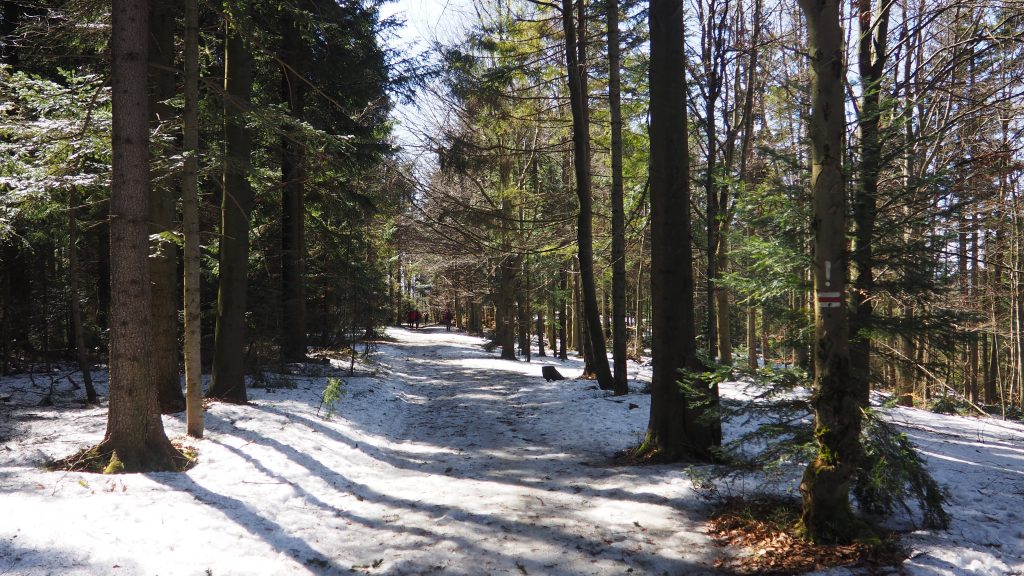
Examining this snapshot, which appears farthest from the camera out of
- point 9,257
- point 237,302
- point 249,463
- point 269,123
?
point 9,257

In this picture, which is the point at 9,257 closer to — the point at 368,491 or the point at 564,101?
the point at 368,491

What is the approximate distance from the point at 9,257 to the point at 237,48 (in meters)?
9.37

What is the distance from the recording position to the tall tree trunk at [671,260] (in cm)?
660

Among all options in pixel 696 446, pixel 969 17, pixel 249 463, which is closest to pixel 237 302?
pixel 249 463

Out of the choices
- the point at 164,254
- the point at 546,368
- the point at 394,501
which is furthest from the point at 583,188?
the point at 394,501

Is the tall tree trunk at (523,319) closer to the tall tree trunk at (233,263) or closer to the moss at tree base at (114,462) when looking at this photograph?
the tall tree trunk at (233,263)

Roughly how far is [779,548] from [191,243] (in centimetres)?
720

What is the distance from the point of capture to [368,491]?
589cm

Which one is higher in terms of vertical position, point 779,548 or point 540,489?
point 779,548

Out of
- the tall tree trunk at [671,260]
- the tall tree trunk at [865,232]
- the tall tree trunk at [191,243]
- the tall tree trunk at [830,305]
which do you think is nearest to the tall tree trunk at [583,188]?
the tall tree trunk at [671,260]

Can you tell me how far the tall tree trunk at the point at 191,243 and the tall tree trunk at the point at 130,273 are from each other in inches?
38.4

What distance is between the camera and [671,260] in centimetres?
679

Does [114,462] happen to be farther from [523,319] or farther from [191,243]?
[523,319]

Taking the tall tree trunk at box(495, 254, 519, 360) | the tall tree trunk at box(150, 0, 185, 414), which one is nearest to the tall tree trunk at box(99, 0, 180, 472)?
the tall tree trunk at box(150, 0, 185, 414)
